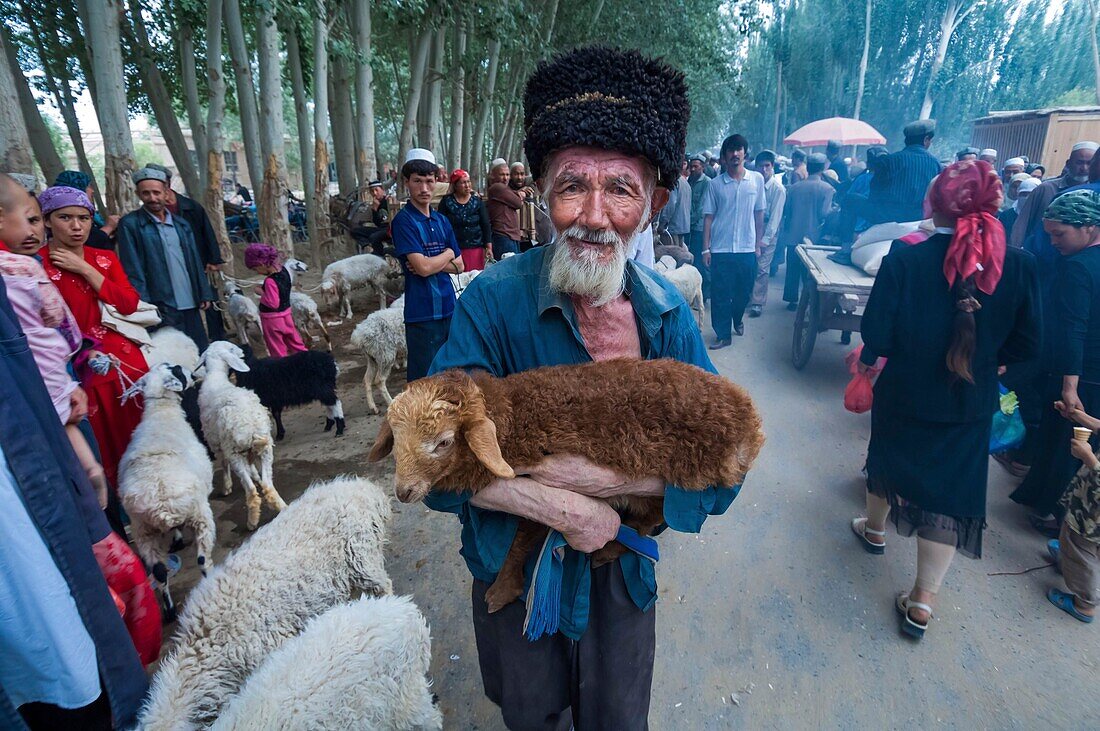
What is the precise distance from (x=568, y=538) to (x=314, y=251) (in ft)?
41.3

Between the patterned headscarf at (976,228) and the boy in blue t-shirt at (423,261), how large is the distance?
3.77m

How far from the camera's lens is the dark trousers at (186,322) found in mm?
5297

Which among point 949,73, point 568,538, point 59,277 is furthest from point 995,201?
point 949,73

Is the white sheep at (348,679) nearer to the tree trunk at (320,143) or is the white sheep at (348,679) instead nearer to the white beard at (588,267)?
the white beard at (588,267)

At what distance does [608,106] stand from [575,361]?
0.80 m

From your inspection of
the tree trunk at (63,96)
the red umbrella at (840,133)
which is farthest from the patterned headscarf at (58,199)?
the red umbrella at (840,133)

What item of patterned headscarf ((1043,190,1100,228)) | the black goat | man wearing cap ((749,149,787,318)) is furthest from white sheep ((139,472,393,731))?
man wearing cap ((749,149,787,318))

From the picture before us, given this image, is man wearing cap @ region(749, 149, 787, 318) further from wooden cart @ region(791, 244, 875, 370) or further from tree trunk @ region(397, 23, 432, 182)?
tree trunk @ region(397, 23, 432, 182)

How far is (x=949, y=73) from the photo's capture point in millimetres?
35594

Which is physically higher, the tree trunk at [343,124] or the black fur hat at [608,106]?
the tree trunk at [343,124]

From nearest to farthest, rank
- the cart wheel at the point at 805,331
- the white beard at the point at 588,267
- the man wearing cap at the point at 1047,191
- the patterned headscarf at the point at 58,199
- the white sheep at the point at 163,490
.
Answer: the white beard at the point at 588,267 → the white sheep at the point at 163,490 → the patterned headscarf at the point at 58,199 → the man wearing cap at the point at 1047,191 → the cart wheel at the point at 805,331

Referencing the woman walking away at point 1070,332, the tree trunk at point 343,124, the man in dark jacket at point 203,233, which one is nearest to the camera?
the woman walking away at point 1070,332

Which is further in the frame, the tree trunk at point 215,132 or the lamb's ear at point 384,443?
the tree trunk at point 215,132

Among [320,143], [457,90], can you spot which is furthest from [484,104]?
[320,143]
